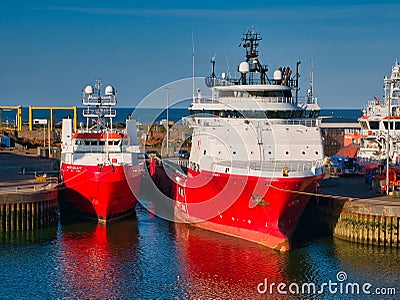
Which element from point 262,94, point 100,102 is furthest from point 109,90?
point 262,94

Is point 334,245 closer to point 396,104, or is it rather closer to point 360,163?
point 360,163

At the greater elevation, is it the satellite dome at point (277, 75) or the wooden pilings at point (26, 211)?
the satellite dome at point (277, 75)

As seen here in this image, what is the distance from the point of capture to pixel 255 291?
Answer: 2956 centimetres

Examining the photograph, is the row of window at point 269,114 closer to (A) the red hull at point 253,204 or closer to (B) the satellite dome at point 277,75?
(B) the satellite dome at point 277,75

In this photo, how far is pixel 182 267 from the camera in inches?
1294

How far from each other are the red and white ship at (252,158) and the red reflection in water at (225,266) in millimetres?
1086

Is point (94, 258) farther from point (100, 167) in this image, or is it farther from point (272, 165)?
point (272, 165)

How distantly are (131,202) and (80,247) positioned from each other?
865 cm

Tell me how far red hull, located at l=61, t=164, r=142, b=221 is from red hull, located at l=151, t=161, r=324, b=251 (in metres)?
5.31

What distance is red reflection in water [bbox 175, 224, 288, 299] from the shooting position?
2983 cm

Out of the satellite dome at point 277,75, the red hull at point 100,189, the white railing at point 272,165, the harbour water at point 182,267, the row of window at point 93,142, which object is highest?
the satellite dome at point 277,75

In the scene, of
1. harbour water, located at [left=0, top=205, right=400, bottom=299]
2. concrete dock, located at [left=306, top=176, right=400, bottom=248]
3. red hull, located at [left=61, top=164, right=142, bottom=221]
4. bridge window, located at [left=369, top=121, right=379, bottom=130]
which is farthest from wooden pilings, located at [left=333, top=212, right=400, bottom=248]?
bridge window, located at [left=369, top=121, right=379, bottom=130]

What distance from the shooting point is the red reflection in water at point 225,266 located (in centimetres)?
2983

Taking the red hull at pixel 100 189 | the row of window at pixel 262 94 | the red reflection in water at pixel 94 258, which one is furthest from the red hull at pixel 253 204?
the row of window at pixel 262 94
